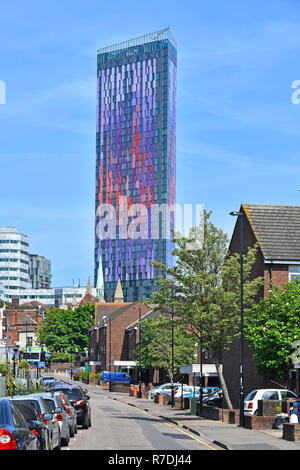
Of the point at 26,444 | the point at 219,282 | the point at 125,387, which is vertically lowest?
the point at 125,387

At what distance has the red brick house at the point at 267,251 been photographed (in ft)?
156

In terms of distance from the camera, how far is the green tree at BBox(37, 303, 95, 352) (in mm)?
151375

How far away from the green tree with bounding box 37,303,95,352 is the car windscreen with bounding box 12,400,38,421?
5178 inches

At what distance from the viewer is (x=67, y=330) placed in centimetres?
15275

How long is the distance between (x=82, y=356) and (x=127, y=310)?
3567 centimetres

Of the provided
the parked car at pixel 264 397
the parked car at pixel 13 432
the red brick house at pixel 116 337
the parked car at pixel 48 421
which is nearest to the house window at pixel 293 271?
the parked car at pixel 264 397

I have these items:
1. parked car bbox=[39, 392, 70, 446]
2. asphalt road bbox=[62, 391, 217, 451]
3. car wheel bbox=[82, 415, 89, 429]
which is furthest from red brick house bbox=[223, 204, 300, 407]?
parked car bbox=[39, 392, 70, 446]

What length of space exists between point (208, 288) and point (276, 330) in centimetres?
439

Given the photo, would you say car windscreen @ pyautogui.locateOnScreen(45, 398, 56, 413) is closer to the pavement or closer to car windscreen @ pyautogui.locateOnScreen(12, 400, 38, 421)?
car windscreen @ pyautogui.locateOnScreen(12, 400, 38, 421)

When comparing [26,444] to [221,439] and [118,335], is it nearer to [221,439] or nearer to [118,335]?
[221,439]

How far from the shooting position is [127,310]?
404 feet

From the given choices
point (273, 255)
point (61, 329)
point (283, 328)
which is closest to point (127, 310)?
point (61, 329)

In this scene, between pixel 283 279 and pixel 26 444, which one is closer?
pixel 26 444

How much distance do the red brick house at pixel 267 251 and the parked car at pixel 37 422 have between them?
25971 millimetres
